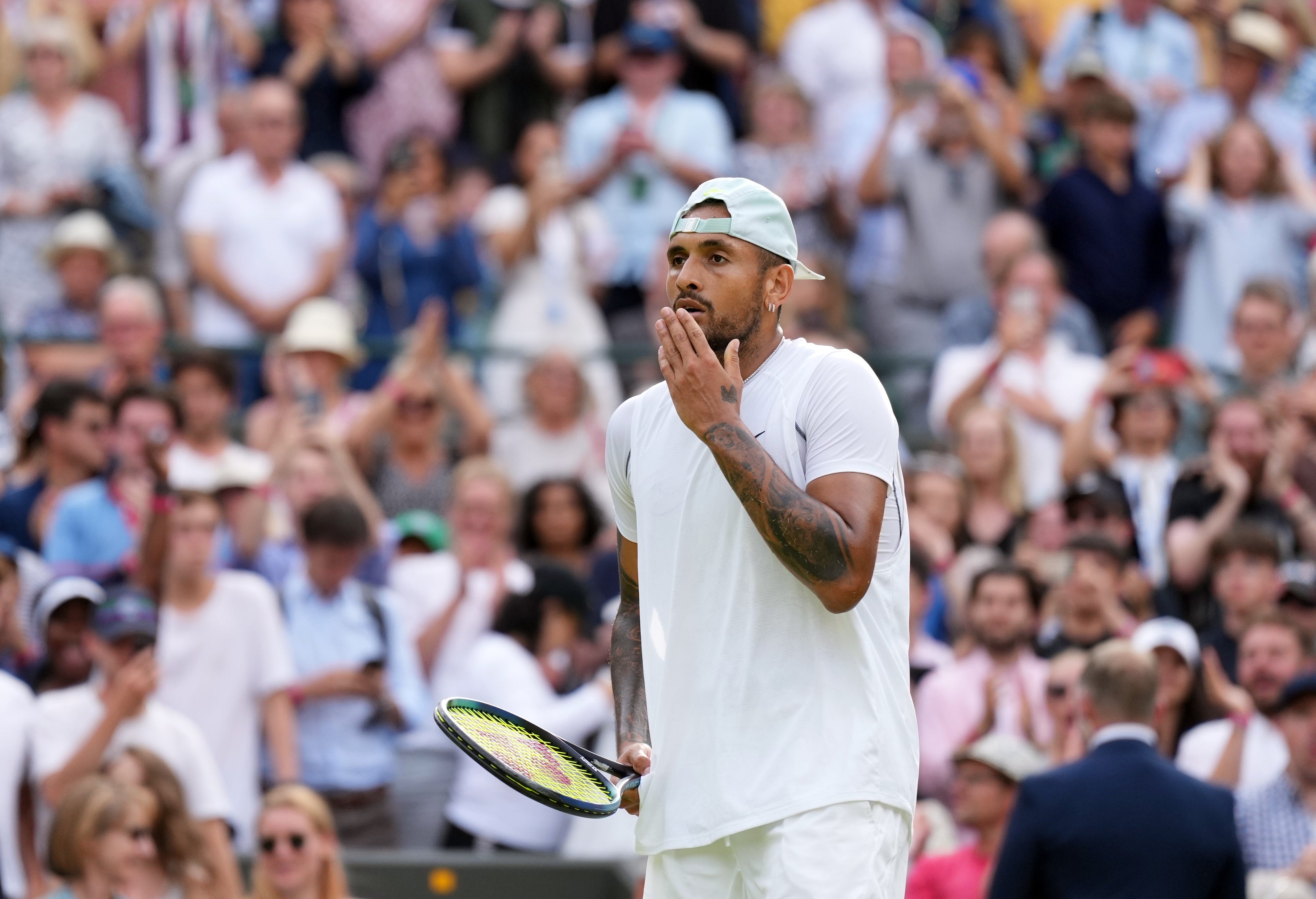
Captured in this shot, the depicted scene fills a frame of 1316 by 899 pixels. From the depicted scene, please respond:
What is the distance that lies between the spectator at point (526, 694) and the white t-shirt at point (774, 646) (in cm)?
401

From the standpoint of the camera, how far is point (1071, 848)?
6.04 meters

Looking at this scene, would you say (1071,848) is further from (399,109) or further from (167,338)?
(399,109)

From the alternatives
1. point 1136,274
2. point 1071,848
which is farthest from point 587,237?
point 1071,848

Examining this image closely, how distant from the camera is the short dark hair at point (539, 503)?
10070 mm

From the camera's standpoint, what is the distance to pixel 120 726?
7.68m

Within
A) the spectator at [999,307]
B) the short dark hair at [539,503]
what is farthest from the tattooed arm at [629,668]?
the spectator at [999,307]

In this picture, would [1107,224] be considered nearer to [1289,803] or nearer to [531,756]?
[1289,803]

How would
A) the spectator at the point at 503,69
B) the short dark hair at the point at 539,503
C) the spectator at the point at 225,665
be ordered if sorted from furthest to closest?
the spectator at the point at 503,69 < the short dark hair at the point at 539,503 < the spectator at the point at 225,665

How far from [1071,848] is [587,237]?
6.61 metres

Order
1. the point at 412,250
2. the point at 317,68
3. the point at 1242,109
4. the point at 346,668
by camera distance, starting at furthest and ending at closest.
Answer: the point at 1242,109 → the point at 317,68 → the point at 412,250 → the point at 346,668

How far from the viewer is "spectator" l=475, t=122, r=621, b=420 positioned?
11.5m

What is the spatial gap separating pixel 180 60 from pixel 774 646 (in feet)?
33.4

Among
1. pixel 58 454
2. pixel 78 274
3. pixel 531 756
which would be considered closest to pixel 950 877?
pixel 531 756

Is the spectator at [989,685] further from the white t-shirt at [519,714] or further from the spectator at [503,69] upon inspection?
the spectator at [503,69]
